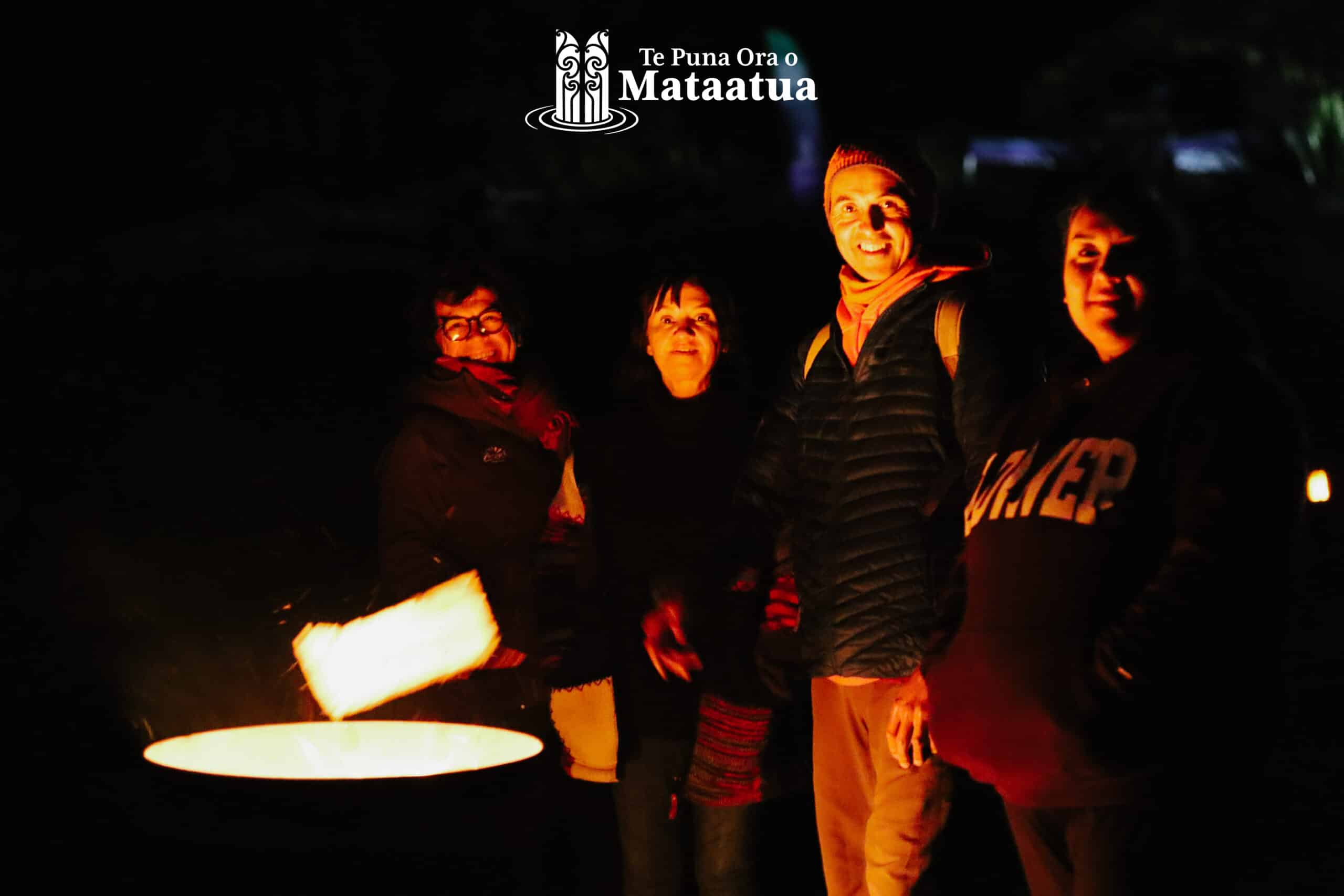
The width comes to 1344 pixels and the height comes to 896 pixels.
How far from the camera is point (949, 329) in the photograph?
3191 millimetres

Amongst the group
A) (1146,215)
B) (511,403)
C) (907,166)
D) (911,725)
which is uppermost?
(907,166)

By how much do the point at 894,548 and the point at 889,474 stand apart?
16cm

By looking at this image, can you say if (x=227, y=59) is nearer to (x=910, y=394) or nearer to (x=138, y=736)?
(x=138, y=736)

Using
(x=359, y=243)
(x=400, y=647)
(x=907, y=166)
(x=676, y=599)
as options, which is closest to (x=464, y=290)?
(x=400, y=647)

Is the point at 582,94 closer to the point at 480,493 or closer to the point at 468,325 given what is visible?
the point at 468,325

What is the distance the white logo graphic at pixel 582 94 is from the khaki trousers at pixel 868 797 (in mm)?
5235

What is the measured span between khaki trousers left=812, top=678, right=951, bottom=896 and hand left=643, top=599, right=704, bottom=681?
13.0 inches

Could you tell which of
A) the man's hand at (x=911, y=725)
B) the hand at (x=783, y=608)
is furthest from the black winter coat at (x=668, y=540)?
the man's hand at (x=911, y=725)

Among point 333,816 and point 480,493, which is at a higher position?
point 480,493

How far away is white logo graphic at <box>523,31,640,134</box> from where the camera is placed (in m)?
7.93

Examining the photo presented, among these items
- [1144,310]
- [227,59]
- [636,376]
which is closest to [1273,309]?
[636,376]

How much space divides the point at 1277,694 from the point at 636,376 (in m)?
1.87

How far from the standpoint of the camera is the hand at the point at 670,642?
3562 millimetres

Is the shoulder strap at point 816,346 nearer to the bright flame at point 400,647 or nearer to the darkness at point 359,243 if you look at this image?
the bright flame at point 400,647
